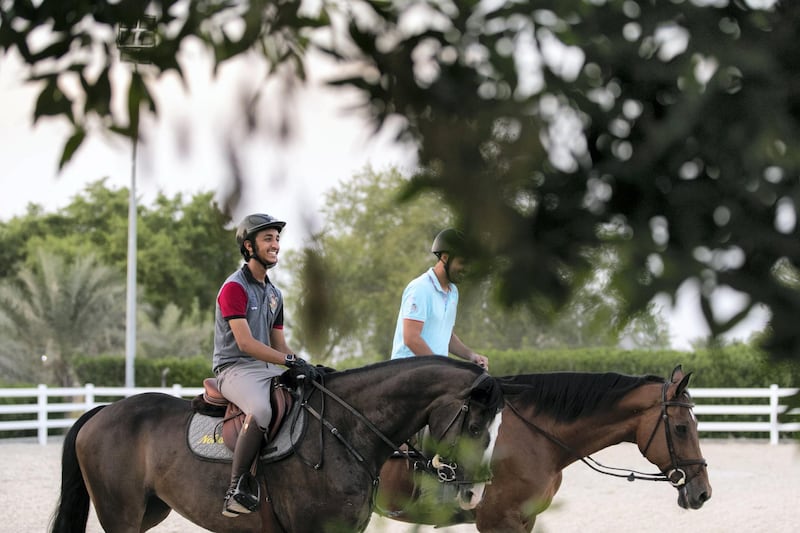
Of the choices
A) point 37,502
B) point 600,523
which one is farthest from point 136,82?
point 37,502

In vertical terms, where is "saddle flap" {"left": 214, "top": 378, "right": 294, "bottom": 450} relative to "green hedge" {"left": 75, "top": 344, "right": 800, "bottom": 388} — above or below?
above

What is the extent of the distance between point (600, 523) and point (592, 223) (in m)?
8.98

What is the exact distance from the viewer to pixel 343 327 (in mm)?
1402

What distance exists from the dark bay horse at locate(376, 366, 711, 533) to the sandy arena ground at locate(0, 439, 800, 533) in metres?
0.93

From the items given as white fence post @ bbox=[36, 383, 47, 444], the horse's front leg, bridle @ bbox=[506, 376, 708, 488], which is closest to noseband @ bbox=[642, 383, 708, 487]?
bridle @ bbox=[506, 376, 708, 488]

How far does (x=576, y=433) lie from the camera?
232 inches

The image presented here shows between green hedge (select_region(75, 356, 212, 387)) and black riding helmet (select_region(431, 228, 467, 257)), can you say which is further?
green hedge (select_region(75, 356, 212, 387))

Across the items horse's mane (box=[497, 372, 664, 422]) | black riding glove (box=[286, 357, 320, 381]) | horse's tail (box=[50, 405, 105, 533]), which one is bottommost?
horse's tail (box=[50, 405, 105, 533])

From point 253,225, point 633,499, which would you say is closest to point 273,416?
point 253,225

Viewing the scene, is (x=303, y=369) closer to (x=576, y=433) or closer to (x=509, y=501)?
(x=509, y=501)

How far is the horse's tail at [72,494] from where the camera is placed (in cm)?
602

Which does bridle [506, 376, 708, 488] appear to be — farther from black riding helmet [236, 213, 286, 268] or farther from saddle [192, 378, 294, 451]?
black riding helmet [236, 213, 286, 268]

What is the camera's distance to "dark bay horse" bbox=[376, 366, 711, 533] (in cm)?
575

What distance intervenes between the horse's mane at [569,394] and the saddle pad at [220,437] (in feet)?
4.52
